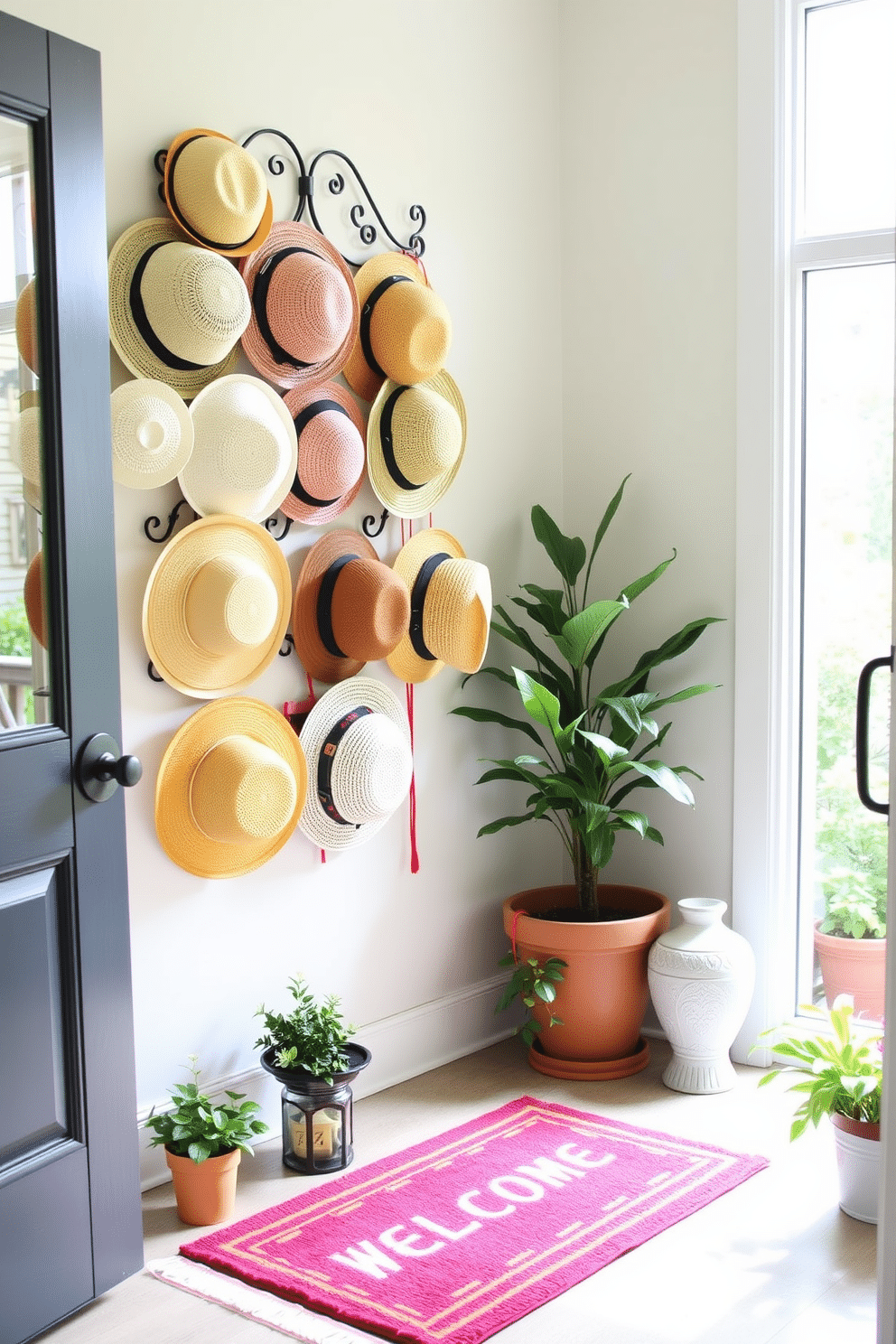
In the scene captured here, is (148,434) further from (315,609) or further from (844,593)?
(844,593)

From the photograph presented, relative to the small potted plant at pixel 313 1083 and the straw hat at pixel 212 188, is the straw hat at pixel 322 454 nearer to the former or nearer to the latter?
the straw hat at pixel 212 188

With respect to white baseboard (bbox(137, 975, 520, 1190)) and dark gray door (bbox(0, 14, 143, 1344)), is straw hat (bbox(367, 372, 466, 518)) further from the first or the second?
white baseboard (bbox(137, 975, 520, 1190))

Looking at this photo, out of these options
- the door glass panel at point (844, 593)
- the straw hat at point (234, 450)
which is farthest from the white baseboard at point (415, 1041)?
the straw hat at point (234, 450)

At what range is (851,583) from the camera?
3.21 m

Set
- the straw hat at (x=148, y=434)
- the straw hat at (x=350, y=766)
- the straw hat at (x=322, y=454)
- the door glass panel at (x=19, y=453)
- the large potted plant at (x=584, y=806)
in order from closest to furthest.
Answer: the door glass panel at (x=19, y=453), the straw hat at (x=148, y=434), the straw hat at (x=322, y=454), the straw hat at (x=350, y=766), the large potted plant at (x=584, y=806)

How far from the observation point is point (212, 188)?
2.50 meters

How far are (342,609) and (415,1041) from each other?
3.60 feet

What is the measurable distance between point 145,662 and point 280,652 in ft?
1.19

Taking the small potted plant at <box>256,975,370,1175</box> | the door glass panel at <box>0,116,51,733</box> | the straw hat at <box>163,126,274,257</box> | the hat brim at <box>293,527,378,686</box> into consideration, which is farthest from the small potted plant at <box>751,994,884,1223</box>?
the straw hat at <box>163,126,274,257</box>

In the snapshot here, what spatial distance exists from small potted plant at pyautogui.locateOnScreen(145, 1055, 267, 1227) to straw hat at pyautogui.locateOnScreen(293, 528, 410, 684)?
926 mm

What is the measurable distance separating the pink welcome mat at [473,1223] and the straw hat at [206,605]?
1015mm

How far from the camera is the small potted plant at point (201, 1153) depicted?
248 centimetres

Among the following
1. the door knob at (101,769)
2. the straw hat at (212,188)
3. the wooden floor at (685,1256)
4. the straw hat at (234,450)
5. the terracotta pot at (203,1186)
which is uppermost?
the straw hat at (212,188)

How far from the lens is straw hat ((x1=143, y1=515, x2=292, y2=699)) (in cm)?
254
